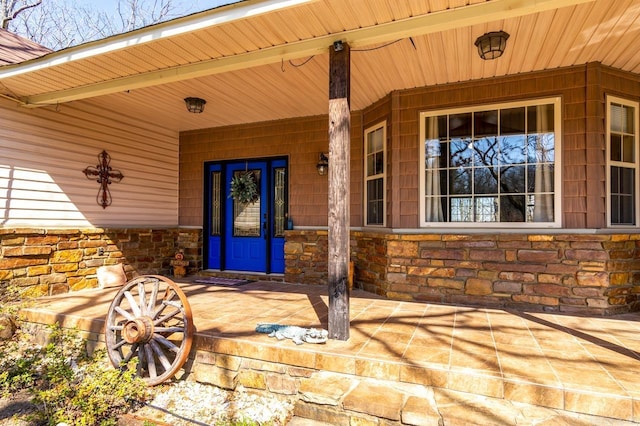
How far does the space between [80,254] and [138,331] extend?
2856 millimetres

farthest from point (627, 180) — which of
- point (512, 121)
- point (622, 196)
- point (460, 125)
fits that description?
point (460, 125)

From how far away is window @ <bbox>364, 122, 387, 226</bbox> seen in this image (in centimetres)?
487

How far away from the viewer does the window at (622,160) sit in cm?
A: 394

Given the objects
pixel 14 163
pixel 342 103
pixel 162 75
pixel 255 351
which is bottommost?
pixel 255 351

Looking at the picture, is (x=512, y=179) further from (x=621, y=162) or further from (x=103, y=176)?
(x=103, y=176)

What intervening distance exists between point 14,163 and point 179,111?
216 centimetres

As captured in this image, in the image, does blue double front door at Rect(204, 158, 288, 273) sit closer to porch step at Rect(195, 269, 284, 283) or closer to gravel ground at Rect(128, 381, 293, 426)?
porch step at Rect(195, 269, 284, 283)

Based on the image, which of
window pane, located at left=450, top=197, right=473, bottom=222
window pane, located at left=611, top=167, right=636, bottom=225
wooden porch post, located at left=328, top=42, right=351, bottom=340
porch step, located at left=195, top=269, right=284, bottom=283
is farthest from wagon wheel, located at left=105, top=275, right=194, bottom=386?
window pane, located at left=611, top=167, right=636, bottom=225

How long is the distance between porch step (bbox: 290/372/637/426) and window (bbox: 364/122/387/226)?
265 cm

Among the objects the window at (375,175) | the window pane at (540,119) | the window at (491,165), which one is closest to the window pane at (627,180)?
the window at (491,165)

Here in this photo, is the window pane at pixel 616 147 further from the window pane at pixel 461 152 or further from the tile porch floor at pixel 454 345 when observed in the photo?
the tile porch floor at pixel 454 345

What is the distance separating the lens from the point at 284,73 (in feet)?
13.3

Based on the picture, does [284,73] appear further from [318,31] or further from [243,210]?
[243,210]

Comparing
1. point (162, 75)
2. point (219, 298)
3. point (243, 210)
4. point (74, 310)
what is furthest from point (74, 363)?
point (243, 210)
